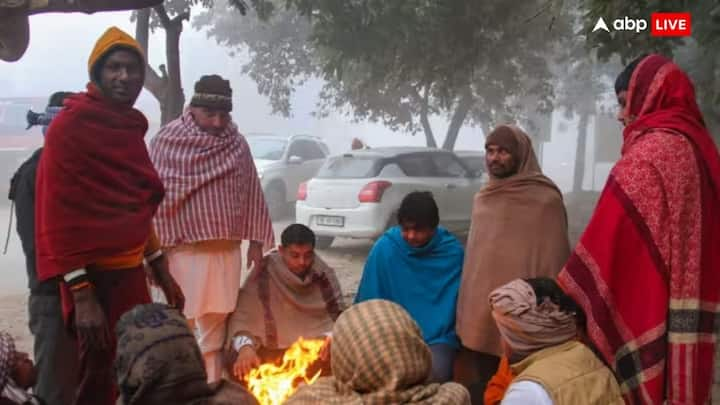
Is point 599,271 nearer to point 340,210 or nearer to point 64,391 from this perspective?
point 64,391

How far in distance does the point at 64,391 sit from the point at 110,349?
505 millimetres

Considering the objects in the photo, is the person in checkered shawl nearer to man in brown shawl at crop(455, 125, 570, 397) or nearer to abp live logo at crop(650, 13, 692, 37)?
man in brown shawl at crop(455, 125, 570, 397)

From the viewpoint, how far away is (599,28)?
5.41m

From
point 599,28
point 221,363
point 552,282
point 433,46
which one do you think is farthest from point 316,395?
point 433,46

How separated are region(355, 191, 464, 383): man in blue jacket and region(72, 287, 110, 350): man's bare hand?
1464mm

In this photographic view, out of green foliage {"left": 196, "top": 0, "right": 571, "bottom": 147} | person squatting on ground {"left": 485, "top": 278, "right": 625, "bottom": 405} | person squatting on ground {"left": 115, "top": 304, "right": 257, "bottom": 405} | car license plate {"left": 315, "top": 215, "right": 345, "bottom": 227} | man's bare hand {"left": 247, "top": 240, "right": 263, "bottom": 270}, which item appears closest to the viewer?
person squatting on ground {"left": 115, "top": 304, "right": 257, "bottom": 405}

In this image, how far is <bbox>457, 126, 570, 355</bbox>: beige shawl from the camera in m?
3.57

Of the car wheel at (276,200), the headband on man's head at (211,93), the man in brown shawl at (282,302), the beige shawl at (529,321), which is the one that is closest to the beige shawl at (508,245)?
the man in brown shawl at (282,302)

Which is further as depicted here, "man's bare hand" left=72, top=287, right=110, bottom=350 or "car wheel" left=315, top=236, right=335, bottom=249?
"car wheel" left=315, top=236, right=335, bottom=249

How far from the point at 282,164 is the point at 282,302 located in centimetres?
1075

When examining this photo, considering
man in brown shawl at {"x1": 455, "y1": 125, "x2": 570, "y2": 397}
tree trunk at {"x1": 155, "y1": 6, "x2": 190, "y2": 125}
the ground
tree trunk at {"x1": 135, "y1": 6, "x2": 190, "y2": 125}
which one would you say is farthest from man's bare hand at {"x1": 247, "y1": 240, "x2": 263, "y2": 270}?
tree trunk at {"x1": 155, "y1": 6, "x2": 190, "y2": 125}

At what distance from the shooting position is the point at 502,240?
363 cm

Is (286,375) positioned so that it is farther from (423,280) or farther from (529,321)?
(529,321)

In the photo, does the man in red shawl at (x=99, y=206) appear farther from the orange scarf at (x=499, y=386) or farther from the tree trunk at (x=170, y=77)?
the tree trunk at (x=170, y=77)
